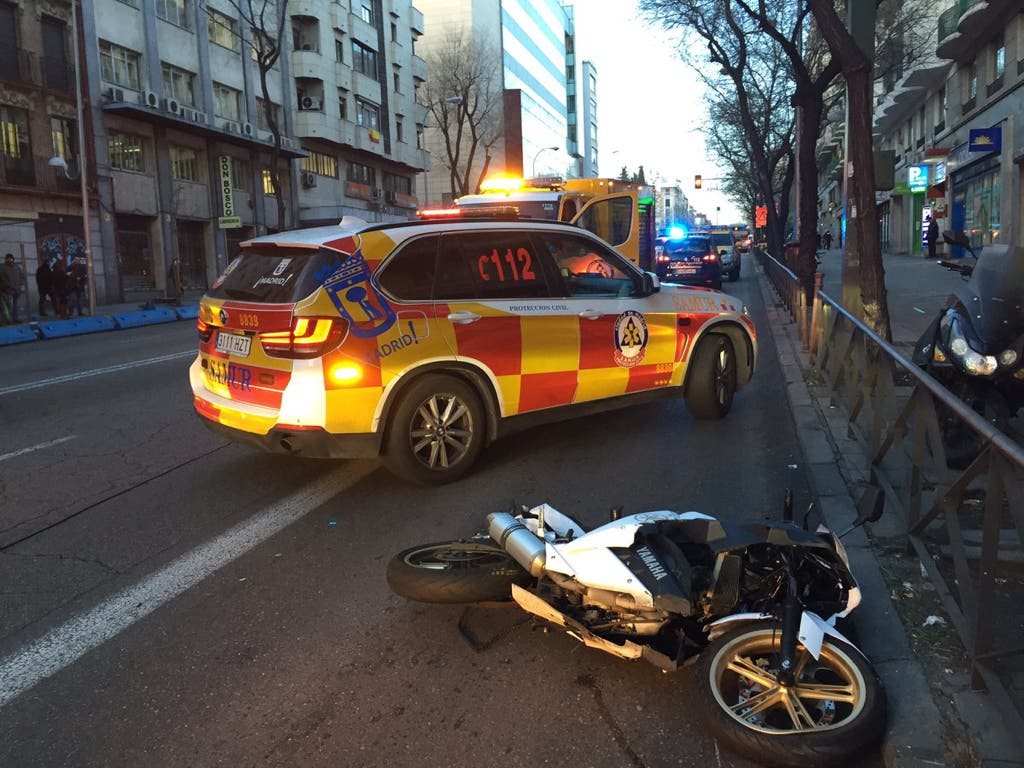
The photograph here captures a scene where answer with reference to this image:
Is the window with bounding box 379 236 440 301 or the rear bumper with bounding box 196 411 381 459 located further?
the window with bounding box 379 236 440 301

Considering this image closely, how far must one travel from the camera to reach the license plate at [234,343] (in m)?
5.27

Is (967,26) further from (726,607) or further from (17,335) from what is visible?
(726,607)

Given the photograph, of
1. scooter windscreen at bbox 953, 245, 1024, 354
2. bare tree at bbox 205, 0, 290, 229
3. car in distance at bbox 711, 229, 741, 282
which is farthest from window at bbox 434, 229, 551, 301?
car in distance at bbox 711, 229, 741, 282

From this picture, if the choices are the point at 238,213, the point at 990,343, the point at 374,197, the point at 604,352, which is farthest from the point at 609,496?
the point at 374,197

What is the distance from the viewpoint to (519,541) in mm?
3547

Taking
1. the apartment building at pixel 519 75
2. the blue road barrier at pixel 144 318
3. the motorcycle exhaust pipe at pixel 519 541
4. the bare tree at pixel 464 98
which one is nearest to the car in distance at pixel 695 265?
the blue road barrier at pixel 144 318

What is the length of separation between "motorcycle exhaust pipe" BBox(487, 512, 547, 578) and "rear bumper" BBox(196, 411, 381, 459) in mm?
1579

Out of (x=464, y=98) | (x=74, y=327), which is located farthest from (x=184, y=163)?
(x=464, y=98)

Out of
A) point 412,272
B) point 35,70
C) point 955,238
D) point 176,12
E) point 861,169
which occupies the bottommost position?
point 412,272

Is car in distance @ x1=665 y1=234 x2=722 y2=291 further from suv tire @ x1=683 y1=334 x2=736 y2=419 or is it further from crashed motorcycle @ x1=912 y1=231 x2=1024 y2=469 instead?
crashed motorcycle @ x1=912 y1=231 x2=1024 y2=469

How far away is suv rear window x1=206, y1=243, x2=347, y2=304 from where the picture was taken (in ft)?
16.7

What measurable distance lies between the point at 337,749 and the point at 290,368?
2.69 m

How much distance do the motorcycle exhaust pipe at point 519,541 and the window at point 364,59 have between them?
45.4 meters

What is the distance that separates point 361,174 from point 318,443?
44840mm
